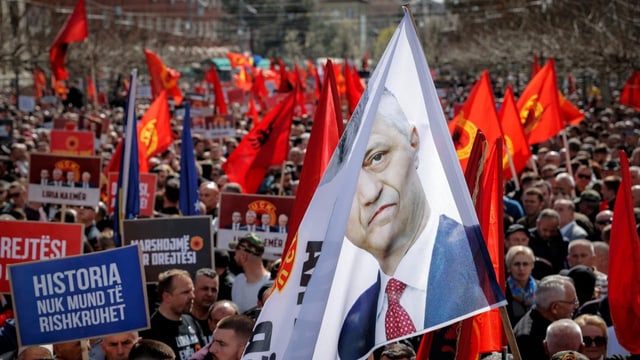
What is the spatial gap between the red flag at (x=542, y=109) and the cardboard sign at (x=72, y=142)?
5.84 m

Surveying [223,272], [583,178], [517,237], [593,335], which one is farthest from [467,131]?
[593,335]

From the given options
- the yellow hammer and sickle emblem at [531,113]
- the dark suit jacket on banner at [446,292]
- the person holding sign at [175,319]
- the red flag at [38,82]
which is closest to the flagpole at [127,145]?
the person holding sign at [175,319]

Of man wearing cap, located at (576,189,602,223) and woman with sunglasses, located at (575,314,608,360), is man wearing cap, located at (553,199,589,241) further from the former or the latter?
woman with sunglasses, located at (575,314,608,360)

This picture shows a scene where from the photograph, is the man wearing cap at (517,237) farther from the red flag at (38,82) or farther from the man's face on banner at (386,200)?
the red flag at (38,82)

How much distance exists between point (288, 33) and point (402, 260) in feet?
303

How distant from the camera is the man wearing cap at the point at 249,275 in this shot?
815 centimetres

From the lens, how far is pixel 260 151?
12836 millimetres

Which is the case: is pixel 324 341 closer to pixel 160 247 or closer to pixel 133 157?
pixel 160 247

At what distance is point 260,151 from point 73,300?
675cm

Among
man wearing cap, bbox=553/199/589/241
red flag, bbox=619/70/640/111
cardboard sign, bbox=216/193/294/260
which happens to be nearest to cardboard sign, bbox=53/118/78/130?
red flag, bbox=619/70/640/111

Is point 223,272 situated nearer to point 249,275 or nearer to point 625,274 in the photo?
point 249,275

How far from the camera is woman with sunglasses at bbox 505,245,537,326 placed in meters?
7.79

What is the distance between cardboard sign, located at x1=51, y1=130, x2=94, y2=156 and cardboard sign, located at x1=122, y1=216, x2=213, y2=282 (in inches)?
317

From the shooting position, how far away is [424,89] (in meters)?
4.21
